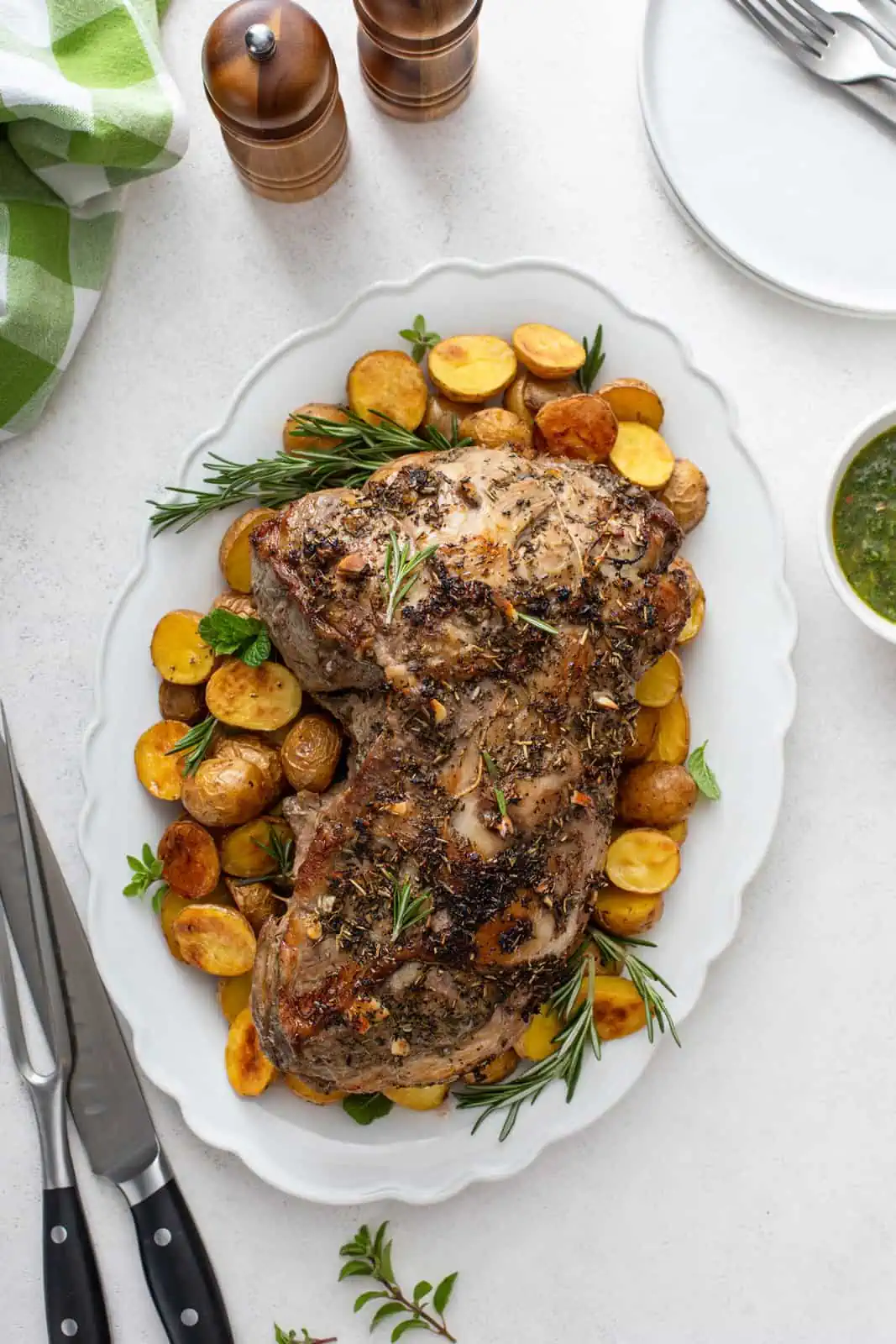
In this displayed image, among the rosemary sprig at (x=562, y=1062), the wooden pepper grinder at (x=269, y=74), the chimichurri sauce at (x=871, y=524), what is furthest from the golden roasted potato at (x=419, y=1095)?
the wooden pepper grinder at (x=269, y=74)

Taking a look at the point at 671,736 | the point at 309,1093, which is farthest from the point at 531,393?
the point at 309,1093

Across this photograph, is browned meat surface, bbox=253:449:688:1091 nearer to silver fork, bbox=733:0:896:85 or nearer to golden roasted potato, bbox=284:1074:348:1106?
golden roasted potato, bbox=284:1074:348:1106

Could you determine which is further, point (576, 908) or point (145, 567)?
point (145, 567)

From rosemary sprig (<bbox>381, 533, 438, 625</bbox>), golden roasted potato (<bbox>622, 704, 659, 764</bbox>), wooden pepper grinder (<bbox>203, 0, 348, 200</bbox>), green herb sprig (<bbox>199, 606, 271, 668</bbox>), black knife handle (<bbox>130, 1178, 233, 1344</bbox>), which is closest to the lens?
rosemary sprig (<bbox>381, 533, 438, 625</bbox>)

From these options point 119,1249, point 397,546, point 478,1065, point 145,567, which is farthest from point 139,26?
point 119,1249

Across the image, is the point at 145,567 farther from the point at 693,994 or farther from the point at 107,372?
the point at 693,994

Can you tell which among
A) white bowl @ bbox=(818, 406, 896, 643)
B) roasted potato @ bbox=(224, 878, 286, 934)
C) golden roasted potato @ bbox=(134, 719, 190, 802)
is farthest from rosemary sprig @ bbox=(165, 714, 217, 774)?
white bowl @ bbox=(818, 406, 896, 643)

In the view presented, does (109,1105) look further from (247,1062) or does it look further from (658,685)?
(658,685)
